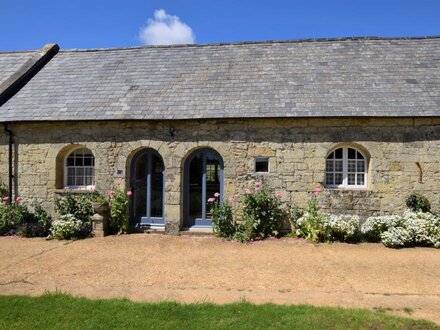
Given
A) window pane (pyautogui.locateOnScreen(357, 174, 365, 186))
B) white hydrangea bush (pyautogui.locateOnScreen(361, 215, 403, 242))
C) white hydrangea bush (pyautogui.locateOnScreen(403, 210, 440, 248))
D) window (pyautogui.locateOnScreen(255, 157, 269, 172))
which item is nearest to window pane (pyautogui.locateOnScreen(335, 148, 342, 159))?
window pane (pyautogui.locateOnScreen(357, 174, 365, 186))

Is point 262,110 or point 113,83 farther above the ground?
point 113,83

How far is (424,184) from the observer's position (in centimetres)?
941

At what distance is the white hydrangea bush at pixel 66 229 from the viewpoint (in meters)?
9.39

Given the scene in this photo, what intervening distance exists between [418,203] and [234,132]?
516 centimetres

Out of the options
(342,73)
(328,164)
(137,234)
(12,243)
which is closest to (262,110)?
(328,164)

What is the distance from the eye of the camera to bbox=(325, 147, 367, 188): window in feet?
32.5

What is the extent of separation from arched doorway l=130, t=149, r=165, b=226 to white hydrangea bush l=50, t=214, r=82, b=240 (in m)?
1.58

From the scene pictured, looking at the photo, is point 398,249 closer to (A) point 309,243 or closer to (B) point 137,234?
(A) point 309,243

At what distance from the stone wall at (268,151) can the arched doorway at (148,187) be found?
0.36 metres

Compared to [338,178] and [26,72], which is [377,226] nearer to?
[338,178]

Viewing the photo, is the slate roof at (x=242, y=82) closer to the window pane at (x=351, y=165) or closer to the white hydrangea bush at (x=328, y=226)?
the window pane at (x=351, y=165)

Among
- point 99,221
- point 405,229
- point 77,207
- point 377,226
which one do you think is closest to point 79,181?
point 77,207

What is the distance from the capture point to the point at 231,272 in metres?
6.53

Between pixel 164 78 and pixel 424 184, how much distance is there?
8285 mm
